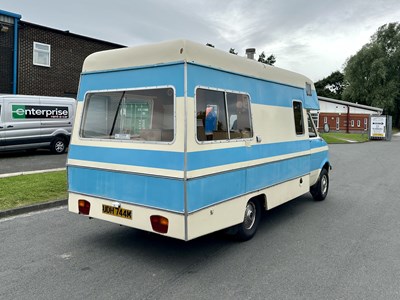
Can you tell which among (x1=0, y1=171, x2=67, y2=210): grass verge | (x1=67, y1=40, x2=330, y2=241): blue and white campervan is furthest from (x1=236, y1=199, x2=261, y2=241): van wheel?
(x1=0, y1=171, x2=67, y2=210): grass verge

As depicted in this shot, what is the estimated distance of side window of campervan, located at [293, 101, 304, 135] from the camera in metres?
6.43

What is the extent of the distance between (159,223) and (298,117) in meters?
3.72

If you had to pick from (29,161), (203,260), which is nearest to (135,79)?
(203,260)

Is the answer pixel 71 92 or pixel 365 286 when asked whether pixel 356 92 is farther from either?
pixel 365 286

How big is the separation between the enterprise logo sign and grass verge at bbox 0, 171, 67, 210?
4884 mm

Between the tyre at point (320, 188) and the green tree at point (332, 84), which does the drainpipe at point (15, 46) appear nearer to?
the tyre at point (320, 188)

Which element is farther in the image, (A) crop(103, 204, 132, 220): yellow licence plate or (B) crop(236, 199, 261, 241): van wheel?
(B) crop(236, 199, 261, 241): van wheel

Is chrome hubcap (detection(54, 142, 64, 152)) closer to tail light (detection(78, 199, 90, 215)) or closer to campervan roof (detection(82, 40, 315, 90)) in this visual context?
campervan roof (detection(82, 40, 315, 90))

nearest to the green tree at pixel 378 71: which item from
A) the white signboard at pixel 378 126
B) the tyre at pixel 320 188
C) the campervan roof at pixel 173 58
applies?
the white signboard at pixel 378 126

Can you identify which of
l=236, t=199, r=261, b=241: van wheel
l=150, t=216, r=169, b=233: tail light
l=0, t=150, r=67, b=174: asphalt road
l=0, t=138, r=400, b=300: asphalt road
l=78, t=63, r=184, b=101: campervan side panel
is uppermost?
l=78, t=63, r=184, b=101: campervan side panel

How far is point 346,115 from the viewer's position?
4772 centimetres

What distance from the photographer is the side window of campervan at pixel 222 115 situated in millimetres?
4137

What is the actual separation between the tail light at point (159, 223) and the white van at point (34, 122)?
1051 cm

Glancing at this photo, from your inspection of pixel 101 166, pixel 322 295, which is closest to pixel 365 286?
pixel 322 295
